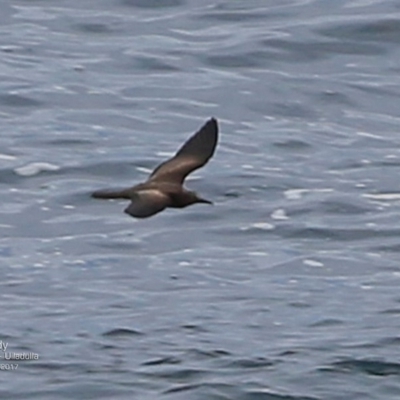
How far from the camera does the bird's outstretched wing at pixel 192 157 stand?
14.6 m

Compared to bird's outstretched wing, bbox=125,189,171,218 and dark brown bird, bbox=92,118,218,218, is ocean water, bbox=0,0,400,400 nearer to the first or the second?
dark brown bird, bbox=92,118,218,218

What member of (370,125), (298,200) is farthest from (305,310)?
(370,125)

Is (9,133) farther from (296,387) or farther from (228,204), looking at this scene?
(296,387)

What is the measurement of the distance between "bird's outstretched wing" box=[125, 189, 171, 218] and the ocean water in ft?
5.55

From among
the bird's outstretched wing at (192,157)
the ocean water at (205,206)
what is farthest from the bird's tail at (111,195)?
the ocean water at (205,206)

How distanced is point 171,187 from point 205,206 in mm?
4921

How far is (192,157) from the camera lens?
14859mm

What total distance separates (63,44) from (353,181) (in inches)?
208

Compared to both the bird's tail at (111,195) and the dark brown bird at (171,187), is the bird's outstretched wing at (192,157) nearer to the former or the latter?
the dark brown bird at (171,187)

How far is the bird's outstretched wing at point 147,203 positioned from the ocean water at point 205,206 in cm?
169

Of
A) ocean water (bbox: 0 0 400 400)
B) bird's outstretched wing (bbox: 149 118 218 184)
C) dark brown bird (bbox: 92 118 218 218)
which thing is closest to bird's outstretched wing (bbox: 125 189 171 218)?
dark brown bird (bbox: 92 118 218 218)

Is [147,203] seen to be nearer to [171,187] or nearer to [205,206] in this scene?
[171,187]

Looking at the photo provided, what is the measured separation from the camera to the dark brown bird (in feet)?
44.1

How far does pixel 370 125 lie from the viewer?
21469 mm
